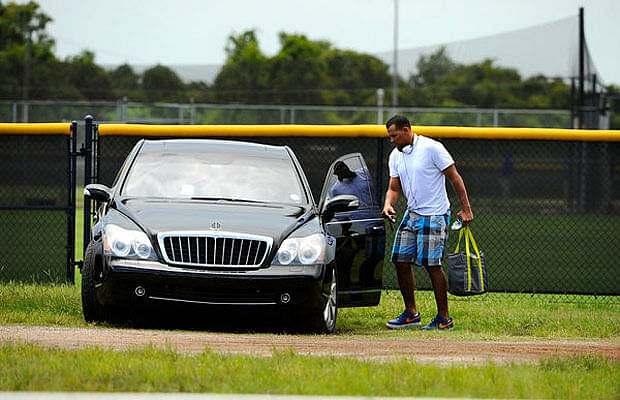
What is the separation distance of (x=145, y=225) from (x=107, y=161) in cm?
343

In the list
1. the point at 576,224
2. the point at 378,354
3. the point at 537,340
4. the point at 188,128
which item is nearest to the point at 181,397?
the point at 378,354

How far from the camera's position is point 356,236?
8.82 metres

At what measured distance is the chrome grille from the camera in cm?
764

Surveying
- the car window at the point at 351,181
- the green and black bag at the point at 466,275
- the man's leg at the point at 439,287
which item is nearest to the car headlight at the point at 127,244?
the car window at the point at 351,181

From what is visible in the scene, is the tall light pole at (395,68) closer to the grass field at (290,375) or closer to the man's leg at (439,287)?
the man's leg at (439,287)

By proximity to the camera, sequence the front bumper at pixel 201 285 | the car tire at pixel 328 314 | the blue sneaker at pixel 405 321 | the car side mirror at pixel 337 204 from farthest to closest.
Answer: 1. the blue sneaker at pixel 405 321
2. the car side mirror at pixel 337 204
3. the car tire at pixel 328 314
4. the front bumper at pixel 201 285

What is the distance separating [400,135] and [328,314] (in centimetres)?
153

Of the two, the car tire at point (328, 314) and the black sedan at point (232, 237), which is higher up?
the black sedan at point (232, 237)

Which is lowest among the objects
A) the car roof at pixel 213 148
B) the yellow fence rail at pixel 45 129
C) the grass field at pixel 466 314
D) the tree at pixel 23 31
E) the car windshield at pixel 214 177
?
the grass field at pixel 466 314

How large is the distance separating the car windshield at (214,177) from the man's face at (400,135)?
838 mm

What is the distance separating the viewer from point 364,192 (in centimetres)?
909

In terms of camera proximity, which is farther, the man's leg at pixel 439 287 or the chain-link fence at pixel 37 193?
the chain-link fence at pixel 37 193

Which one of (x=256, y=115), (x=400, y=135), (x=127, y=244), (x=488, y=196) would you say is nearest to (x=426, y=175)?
(x=400, y=135)

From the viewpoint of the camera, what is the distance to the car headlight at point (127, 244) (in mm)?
7625
